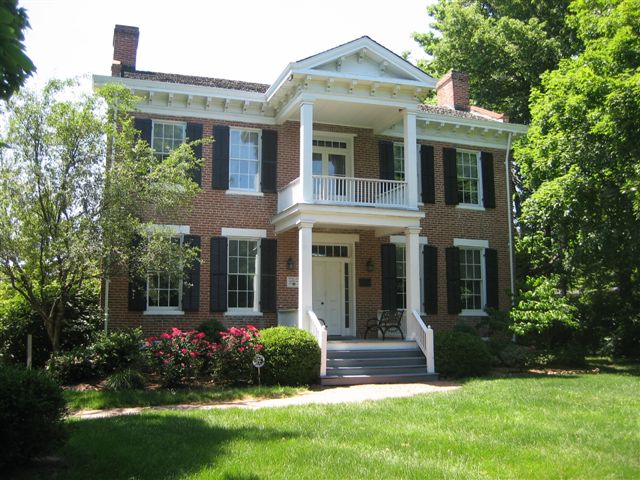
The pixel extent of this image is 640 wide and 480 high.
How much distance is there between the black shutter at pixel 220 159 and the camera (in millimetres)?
16125

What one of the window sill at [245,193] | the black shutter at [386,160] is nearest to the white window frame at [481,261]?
the black shutter at [386,160]

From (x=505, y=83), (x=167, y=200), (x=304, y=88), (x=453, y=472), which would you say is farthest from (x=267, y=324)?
(x=505, y=83)

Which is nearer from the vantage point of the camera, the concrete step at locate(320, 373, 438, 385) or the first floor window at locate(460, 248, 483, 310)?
the concrete step at locate(320, 373, 438, 385)

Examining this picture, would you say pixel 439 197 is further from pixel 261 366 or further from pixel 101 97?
pixel 101 97

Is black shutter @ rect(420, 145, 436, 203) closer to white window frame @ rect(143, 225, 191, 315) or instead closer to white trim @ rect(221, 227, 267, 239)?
white trim @ rect(221, 227, 267, 239)

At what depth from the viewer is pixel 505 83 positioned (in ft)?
85.5

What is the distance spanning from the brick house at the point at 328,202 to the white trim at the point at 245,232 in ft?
0.09

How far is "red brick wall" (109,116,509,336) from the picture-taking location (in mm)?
15445

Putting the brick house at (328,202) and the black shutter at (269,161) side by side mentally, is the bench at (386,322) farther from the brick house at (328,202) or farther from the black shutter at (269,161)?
the black shutter at (269,161)

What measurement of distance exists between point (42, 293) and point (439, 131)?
12309 mm

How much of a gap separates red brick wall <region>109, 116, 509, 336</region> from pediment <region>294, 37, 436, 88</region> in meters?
2.42

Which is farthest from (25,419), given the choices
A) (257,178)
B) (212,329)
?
(257,178)

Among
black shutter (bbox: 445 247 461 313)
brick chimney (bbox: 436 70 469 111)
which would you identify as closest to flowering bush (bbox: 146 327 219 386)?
black shutter (bbox: 445 247 461 313)

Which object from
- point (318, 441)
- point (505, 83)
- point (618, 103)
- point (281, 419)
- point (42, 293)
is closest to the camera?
point (318, 441)
